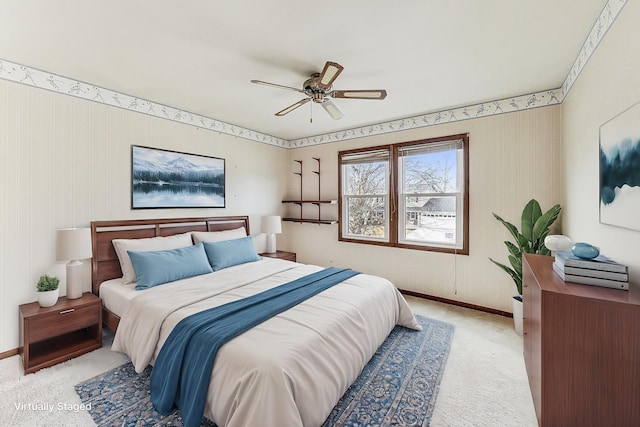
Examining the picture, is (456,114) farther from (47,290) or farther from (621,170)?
(47,290)

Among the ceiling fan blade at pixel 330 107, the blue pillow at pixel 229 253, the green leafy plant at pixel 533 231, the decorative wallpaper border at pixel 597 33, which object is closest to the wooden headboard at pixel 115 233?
the blue pillow at pixel 229 253

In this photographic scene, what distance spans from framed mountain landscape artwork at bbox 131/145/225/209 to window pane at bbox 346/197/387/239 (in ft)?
6.96

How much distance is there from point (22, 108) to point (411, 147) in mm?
4320

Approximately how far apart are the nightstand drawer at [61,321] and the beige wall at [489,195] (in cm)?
352

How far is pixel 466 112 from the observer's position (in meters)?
3.48

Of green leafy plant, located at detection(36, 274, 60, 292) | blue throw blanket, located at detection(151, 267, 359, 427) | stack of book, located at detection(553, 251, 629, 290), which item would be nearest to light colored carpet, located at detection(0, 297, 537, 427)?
blue throw blanket, located at detection(151, 267, 359, 427)

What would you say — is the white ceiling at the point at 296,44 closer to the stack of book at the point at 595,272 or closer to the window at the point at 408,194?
the window at the point at 408,194

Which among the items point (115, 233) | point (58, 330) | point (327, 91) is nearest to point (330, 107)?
point (327, 91)

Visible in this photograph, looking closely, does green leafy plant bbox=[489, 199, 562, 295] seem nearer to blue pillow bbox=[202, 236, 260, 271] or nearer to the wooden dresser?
the wooden dresser

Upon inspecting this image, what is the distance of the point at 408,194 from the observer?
158 inches

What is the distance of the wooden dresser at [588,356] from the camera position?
121cm

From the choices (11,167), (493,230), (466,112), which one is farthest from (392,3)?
(11,167)

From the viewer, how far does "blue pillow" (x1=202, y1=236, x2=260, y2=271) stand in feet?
10.9

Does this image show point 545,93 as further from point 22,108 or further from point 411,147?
point 22,108
